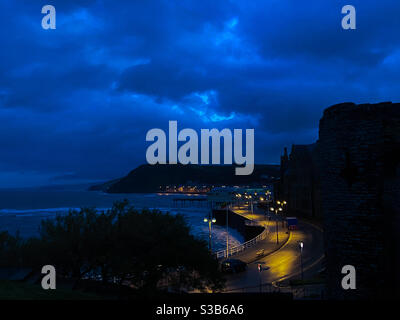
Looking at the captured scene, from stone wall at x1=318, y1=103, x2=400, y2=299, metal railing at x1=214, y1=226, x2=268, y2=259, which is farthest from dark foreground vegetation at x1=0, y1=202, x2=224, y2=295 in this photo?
metal railing at x1=214, y1=226, x2=268, y2=259

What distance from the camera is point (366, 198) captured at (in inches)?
465

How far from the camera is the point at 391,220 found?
451 inches

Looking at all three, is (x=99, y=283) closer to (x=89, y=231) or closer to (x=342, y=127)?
(x=89, y=231)

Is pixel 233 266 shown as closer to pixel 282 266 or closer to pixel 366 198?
pixel 282 266

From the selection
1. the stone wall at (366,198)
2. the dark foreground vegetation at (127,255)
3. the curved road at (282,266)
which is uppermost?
the stone wall at (366,198)

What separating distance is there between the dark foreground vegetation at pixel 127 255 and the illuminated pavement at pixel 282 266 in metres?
7.43

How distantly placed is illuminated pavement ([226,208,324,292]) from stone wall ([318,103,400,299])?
49.1ft

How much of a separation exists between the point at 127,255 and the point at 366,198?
48.3 feet

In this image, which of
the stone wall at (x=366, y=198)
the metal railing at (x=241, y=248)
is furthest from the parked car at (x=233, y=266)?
the stone wall at (x=366, y=198)

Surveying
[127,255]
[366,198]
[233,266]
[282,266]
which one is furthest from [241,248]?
[366,198]

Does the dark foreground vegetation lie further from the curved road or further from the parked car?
the parked car

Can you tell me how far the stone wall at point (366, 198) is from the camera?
11508 mm

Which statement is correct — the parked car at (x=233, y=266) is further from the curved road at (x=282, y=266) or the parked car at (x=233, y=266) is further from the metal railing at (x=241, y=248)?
the metal railing at (x=241, y=248)
